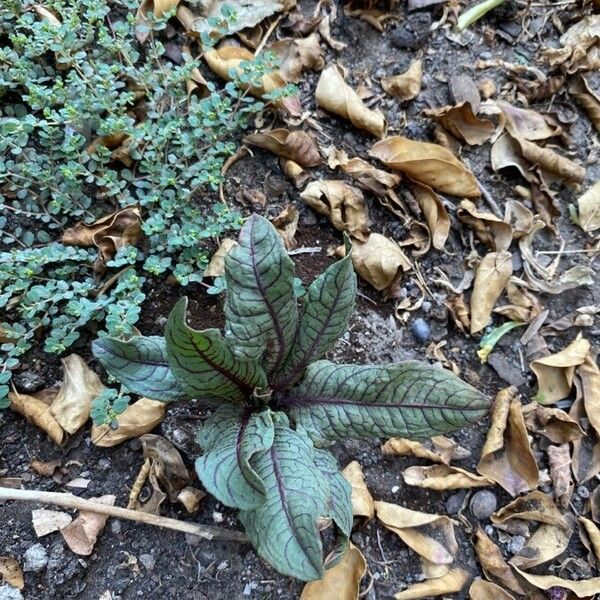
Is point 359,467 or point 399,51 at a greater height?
point 399,51

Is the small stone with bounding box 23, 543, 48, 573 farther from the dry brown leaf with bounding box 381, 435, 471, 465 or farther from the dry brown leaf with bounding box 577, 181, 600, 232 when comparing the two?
the dry brown leaf with bounding box 577, 181, 600, 232

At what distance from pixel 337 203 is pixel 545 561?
1.02 meters

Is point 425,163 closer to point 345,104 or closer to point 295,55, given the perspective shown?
point 345,104

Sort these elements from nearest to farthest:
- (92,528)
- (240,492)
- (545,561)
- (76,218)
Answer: (240,492), (92,528), (545,561), (76,218)

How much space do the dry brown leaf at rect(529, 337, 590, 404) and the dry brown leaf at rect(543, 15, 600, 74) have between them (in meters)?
0.96

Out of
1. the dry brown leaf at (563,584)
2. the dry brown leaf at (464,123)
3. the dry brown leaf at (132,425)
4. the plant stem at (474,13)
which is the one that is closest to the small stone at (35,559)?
the dry brown leaf at (132,425)

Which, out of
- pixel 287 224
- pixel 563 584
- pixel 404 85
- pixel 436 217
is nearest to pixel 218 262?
pixel 287 224

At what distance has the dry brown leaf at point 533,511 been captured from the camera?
159cm

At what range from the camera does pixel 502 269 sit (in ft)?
6.07

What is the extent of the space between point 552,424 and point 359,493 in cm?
56

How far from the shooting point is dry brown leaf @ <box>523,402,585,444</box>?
170 cm

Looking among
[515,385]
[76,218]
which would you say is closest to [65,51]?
[76,218]

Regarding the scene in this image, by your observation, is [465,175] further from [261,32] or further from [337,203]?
[261,32]

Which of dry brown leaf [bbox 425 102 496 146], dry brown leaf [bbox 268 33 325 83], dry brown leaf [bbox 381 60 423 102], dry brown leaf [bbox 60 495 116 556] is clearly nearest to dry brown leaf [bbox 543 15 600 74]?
dry brown leaf [bbox 425 102 496 146]
